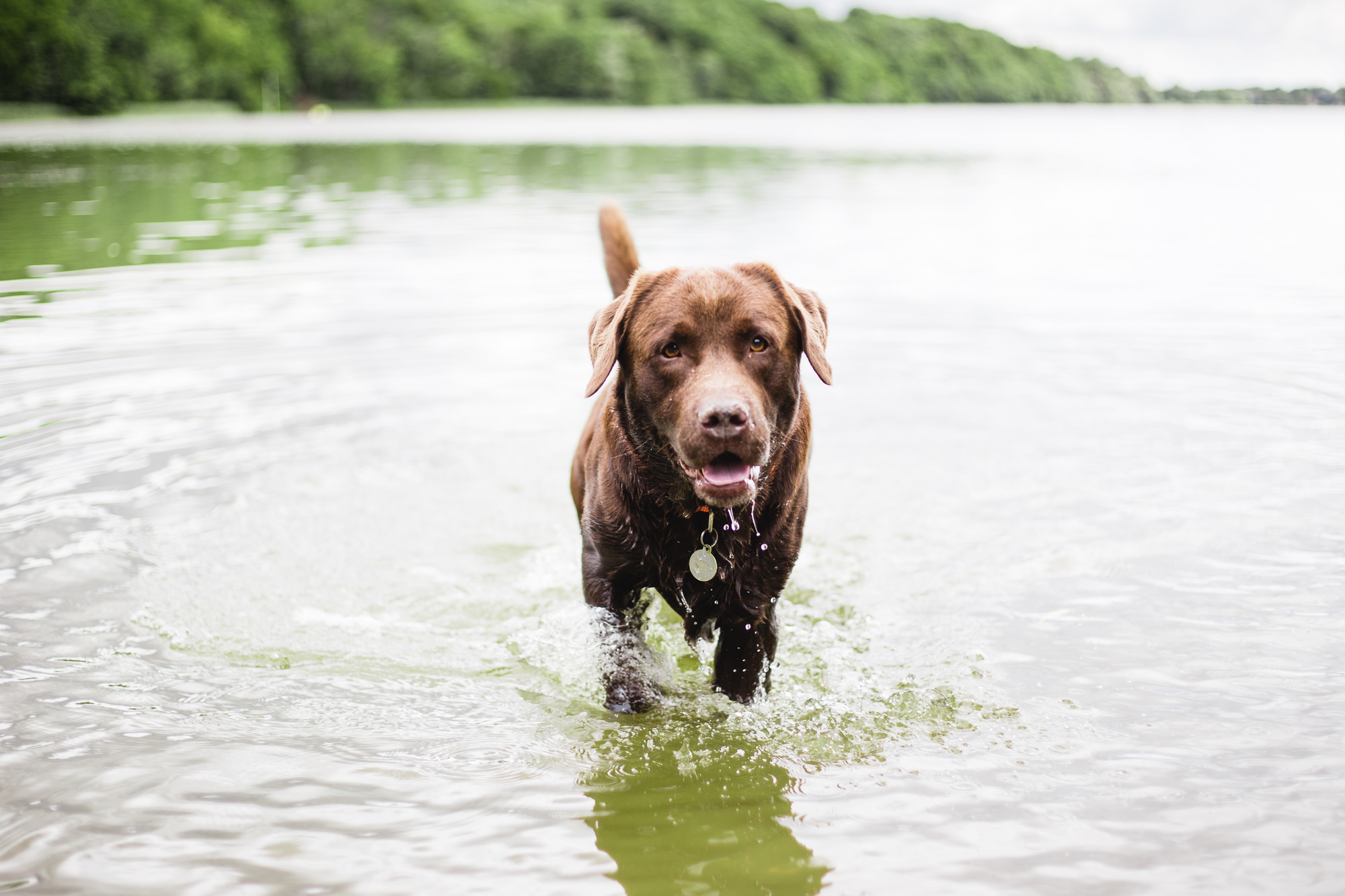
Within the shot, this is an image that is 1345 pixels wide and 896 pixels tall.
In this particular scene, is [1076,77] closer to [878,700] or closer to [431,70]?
[431,70]

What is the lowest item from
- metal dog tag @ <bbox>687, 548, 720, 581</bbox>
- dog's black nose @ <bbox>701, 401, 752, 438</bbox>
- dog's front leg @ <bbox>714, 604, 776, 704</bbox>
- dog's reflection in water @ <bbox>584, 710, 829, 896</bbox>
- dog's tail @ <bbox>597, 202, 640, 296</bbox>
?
dog's reflection in water @ <bbox>584, 710, 829, 896</bbox>

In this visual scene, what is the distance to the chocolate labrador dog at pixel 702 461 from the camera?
3217 millimetres

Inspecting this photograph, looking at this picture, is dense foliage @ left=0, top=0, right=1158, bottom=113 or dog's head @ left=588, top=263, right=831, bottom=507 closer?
dog's head @ left=588, top=263, right=831, bottom=507

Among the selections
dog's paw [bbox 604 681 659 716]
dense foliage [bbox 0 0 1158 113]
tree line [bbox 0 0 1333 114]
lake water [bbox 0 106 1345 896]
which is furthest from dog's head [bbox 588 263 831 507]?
tree line [bbox 0 0 1333 114]

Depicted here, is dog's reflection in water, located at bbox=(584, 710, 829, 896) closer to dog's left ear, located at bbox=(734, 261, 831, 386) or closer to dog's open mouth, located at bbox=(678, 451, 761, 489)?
dog's open mouth, located at bbox=(678, 451, 761, 489)

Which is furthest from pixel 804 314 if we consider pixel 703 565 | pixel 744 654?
pixel 744 654

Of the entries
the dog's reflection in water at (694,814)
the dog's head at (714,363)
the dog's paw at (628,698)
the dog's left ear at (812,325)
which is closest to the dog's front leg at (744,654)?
the dog's reflection in water at (694,814)

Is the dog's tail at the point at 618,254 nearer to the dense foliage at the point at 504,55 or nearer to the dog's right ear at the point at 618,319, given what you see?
the dog's right ear at the point at 618,319

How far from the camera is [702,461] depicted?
124 inches

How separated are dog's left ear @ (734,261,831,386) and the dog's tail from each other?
1376 mm

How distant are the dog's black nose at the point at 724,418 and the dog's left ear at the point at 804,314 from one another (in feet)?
1.61

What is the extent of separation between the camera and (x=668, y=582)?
3.69 m

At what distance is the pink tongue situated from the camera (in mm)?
3166

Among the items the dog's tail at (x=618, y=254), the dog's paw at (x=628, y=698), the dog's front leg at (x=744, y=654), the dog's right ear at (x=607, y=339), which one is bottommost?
the dog's paw at (x=628, y=698)
